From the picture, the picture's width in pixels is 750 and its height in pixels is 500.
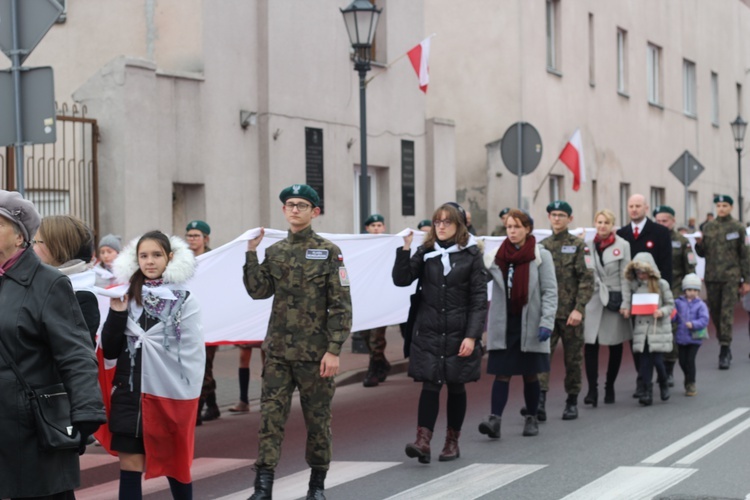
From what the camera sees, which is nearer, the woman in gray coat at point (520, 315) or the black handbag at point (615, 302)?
the woman in gray coat at point (520, 315)

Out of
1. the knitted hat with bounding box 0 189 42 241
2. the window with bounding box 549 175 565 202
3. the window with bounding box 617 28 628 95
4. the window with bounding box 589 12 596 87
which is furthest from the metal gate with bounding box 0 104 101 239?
the window with bounding box 617 28 628 95

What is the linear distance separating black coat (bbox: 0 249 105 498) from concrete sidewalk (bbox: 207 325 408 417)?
24.1ft

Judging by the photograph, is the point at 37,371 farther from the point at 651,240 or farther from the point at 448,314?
the point at 651,240

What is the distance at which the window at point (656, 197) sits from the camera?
3497cm

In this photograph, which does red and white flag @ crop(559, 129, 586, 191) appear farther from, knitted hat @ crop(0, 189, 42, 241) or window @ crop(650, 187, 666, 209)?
knitted hat @ crop(0, 189, 42, 241)

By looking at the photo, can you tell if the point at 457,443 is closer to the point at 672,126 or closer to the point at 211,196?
the point at 211,196

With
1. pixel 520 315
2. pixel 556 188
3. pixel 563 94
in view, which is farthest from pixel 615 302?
pixel 563 94

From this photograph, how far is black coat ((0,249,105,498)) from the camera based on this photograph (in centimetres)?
460

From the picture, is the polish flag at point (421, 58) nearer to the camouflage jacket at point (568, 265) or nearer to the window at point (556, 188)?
the camouflage jacket at point (568, 265)

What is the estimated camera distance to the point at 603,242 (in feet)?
40.8

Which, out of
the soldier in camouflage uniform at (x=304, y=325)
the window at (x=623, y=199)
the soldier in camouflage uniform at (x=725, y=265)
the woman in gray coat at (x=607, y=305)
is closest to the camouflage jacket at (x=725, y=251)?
the soldier in camouflage uniform at (x=725, y=265)

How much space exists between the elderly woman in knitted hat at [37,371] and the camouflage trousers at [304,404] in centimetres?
291

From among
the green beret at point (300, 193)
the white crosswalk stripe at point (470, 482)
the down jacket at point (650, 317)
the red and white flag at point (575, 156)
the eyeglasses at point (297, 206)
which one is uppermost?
the red and white flag at point (575, 156)

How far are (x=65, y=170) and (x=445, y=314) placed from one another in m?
7.27
